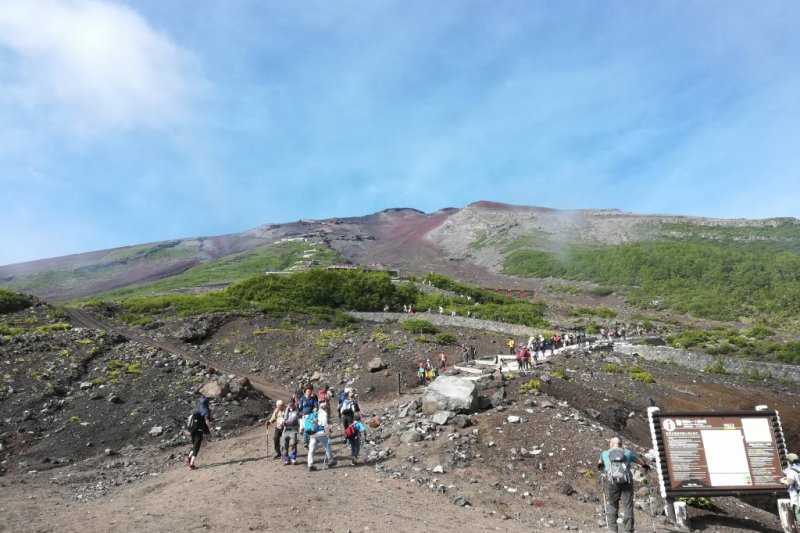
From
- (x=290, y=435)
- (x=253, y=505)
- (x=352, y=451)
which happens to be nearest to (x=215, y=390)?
(x=290, y=435)

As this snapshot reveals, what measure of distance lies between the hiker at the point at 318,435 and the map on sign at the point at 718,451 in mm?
7284

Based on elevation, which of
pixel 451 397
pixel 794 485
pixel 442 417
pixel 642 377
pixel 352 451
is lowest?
pixel 642 377

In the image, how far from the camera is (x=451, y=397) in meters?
15.9

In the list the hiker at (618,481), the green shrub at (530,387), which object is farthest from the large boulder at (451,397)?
the hiker at (618,481)

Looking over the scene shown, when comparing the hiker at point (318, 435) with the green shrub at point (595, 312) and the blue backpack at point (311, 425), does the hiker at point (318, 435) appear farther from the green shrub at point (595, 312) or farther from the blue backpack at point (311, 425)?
the green shrub at point (595, 312)

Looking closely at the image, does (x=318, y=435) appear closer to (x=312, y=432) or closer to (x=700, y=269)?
(x=312, y=432)

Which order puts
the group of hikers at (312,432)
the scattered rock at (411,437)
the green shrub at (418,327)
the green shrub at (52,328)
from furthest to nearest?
the green shrub at (418,327) → the green shrub at (52,328) → the scattered rock at (411,437) → the group of hikers at (312,432)

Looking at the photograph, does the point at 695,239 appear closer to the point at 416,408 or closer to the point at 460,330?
the point at 460,330

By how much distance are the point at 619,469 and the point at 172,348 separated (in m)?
31.3

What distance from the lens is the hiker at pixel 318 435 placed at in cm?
1216

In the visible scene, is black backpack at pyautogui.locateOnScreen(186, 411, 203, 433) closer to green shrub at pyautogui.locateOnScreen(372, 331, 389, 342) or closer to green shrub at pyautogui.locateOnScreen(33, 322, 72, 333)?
green shrub at pyautogui.locateOnScreen(372, 331, 389, 342)

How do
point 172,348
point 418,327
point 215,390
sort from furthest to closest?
point 418,327, point 172,348, point 215,390

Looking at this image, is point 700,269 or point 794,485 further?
point 700,269

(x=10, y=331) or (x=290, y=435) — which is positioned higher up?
(x=10, y=331)
